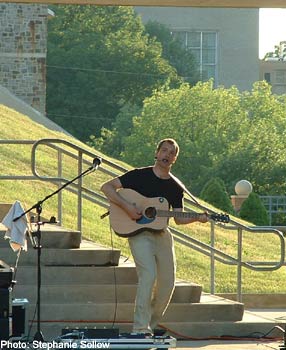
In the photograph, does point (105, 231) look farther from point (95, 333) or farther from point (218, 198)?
point (218, 198)

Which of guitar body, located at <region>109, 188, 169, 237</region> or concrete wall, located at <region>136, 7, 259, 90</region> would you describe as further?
concrete wall, located at <region>136, 7, 259, 90</region>

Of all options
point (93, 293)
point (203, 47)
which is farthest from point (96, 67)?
point (93, 293)

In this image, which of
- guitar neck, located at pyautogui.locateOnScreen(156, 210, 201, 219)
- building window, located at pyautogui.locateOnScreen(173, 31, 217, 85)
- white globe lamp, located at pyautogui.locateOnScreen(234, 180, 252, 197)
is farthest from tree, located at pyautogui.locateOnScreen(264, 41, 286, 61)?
guitar neck, located at pyautogui.locateOnScreen(156, 210, 201, 219)

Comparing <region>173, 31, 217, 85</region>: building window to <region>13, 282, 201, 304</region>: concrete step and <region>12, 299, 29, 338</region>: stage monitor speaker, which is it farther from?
<region>12, 299, 29, 338</region>: stage monitor speaker

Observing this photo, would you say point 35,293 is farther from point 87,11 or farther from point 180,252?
point 87,11

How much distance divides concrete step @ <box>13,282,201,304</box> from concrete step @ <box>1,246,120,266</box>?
1.25ft

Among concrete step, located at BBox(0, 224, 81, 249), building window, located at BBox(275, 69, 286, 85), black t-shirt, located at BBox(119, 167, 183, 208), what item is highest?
building window, located at BBox(275, 69, 286, 85)

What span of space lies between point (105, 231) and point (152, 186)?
35.6ft

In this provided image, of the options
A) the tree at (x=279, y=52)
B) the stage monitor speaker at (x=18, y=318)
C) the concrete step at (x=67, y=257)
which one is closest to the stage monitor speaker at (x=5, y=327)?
the stage monitor speaker at (x=18, y=318)

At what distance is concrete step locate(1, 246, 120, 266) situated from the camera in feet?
47.5

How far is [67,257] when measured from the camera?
574 inches

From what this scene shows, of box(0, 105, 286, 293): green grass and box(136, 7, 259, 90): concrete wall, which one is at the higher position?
box(136, 7, 259, 90): concrete wall

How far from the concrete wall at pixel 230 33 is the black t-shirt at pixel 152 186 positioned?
94460 millimetres

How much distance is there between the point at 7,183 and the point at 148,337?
14.8m
